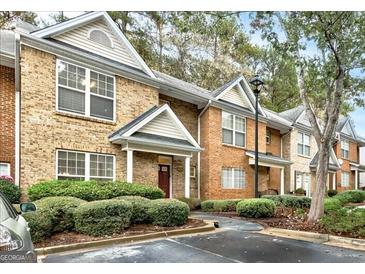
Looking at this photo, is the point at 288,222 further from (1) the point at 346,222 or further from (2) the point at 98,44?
(2) the point at 98,44

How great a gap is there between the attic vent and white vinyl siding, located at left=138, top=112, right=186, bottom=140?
2.33 meters

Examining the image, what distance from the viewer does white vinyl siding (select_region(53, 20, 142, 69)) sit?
26.4 feet

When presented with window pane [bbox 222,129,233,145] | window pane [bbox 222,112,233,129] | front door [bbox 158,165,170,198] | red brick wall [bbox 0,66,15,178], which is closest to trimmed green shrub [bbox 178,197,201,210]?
front door [bbox 158,165,170,198]

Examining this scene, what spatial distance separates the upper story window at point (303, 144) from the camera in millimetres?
12106

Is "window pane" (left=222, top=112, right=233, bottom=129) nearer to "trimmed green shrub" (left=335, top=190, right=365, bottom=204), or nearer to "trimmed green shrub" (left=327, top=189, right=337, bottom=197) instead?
"trimmed green shrub" (left=327, top=189, right=337, bottom=197)

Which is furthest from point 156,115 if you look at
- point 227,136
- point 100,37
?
point 227,136

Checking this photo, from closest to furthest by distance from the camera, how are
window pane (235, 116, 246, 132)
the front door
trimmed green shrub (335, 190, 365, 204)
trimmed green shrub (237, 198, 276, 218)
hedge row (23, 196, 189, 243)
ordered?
hedge row (23, 196, 189, 243), trimmed green shrub (237, 198, 276, 218), trimmed green shrub (335, 190, 365, 204), the front door, window pane (235, 116, 246, 132)

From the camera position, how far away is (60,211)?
565 centimetres

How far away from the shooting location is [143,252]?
15.7 feet

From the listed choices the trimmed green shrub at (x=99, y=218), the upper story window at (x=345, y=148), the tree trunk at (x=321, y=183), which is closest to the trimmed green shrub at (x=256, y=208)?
the tree trunk at (x=321, y=183)

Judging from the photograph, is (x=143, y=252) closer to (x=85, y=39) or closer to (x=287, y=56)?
(x=287, y=56)

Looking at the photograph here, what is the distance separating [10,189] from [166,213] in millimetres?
3256

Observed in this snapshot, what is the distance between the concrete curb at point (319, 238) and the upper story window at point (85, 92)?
490 cm

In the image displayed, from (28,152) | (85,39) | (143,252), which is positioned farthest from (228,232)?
(85,39)
